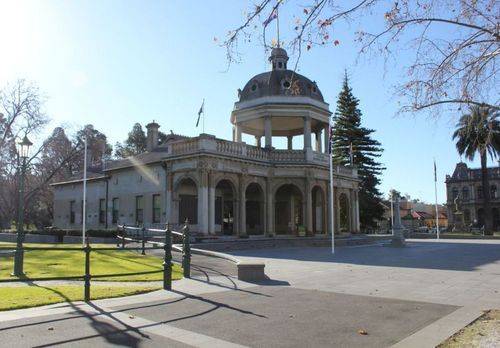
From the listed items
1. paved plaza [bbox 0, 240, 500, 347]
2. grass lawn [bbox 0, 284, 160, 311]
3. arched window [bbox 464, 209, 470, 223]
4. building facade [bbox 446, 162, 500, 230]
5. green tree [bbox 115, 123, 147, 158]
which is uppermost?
green tree [bbox 115, 123, 147, 158]

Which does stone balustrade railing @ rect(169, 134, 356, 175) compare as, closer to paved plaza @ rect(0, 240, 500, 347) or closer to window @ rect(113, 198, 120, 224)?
window @ rect(113, 198, 120, 224)

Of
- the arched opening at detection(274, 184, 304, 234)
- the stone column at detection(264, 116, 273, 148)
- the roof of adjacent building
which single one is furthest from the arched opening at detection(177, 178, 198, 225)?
the roof of adjacent building

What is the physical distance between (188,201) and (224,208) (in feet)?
13.2

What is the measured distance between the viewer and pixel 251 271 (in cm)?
1320

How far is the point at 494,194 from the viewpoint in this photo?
307ft

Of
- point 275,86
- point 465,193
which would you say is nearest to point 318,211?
point 275,86

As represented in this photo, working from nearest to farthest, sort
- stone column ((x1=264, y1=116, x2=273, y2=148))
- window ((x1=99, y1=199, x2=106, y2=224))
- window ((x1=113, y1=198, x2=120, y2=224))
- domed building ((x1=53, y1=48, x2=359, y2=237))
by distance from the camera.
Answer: domed building ((x1=53, y1=48, x2=359, y2=237))
stone column ((x1=264, y1=116, x2=273, y2=148))
window ((x1=113, y1=198, x2=120, y2=224))
window ((x1=99, y1=199, x2=106, y2=224))

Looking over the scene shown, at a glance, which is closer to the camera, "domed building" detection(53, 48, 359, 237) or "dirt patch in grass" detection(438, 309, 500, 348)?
"dirt patch in grass" detection(438, 309, 500, 348)

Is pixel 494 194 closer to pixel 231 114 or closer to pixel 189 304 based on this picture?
pixel 231 114

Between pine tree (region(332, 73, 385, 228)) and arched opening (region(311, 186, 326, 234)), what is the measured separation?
72.8 feet

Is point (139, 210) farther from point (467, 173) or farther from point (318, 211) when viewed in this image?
point (467, 173)

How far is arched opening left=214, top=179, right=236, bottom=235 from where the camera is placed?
35.7 m

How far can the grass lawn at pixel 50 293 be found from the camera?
9.56 metres

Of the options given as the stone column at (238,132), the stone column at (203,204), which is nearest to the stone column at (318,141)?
the stone column at (238,132)
